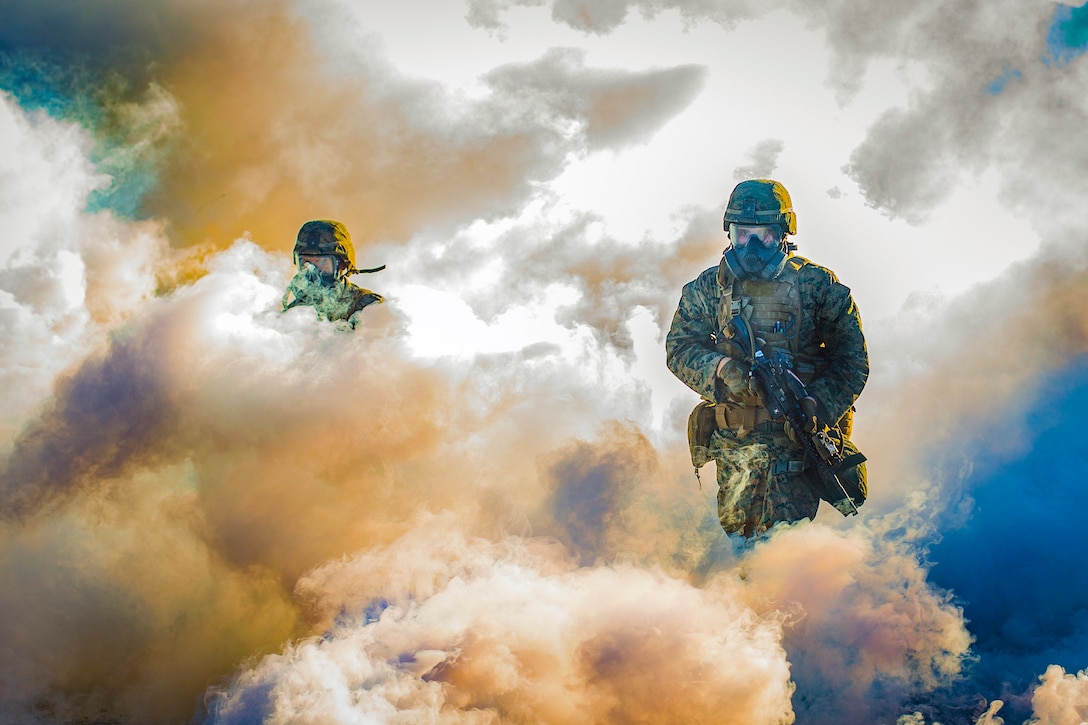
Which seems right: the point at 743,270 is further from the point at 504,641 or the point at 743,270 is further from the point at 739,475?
the point at 504,641

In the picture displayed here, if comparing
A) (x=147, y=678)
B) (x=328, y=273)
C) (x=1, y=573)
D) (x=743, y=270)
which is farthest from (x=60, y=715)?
(x=743, y=270)

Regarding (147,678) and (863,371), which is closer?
(863,371)

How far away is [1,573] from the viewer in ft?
37.8

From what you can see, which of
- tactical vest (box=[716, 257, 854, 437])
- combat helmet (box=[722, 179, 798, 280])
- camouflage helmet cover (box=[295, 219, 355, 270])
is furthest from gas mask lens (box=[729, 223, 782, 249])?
camouflage helmet cover (box=[295, 219, 355, 270])

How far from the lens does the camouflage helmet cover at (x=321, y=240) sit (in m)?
14.0

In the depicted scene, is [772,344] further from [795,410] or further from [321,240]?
[321,240]

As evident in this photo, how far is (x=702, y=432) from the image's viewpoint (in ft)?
30.1

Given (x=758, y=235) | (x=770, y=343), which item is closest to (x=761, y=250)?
(x=758, y=235)

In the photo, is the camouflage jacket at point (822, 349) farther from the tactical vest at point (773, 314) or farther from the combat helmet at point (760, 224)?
the combat helmet at point (760, 224)

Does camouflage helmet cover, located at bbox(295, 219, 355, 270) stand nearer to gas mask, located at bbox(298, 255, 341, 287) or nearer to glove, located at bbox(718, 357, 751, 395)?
gas mask, located at bbox(298, 255, 341, 287)

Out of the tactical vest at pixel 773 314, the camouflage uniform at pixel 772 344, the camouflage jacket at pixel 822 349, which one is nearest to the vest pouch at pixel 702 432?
the camouflage uniform at pixel 772 344

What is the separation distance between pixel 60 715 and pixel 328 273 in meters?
6.88

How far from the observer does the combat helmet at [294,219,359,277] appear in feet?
46.0

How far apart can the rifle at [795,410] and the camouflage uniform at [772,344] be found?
170mm
